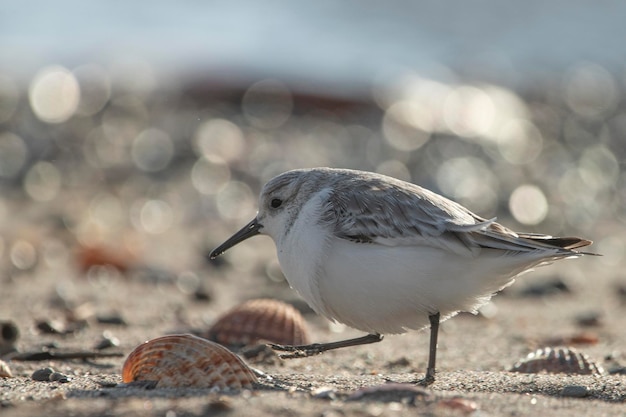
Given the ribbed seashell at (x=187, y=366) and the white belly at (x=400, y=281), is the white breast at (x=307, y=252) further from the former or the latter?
the ribbed seashell at (x=187, y=366)

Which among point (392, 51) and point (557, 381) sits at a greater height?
point (392, 51)

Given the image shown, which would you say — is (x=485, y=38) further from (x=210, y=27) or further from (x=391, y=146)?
(x=391, y=146)

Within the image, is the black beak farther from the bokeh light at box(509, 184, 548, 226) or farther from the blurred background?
the bokeh light at box(509, 184, 548, 226)

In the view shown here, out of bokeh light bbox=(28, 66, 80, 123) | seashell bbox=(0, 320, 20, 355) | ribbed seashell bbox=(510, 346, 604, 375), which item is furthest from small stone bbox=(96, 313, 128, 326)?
bokeh light bbox=(28, 66, 80, 123)

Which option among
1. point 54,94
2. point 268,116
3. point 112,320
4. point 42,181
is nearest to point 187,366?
point 112,320

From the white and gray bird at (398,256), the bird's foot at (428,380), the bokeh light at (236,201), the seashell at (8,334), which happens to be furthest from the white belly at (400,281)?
the bokeh light at (236,201)

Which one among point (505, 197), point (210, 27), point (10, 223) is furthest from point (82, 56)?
point (505, 197)
